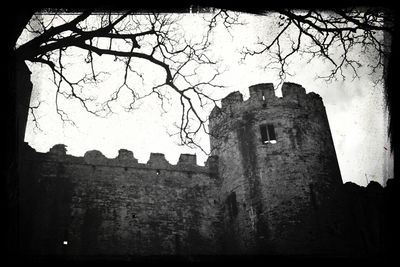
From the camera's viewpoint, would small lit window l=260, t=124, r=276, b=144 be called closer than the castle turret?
No

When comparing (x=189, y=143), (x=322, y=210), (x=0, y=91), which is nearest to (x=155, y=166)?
(x=322, y=210)

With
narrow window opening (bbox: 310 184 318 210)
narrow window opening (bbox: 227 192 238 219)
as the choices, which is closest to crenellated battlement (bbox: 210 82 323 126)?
narrow window opening (bbox: 227 192 238 219)

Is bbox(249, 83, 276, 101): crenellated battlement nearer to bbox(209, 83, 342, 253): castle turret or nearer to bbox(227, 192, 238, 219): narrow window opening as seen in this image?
bbox(209, 83, 342, 253): castle turret

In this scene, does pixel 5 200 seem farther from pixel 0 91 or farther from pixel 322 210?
pixel 322 210

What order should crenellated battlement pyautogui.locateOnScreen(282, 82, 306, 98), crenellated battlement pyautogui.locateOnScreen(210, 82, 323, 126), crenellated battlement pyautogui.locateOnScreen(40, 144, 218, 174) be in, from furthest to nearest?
crenellated battlement pyautogui.locateOnScreen(282, 82, 306, 98) < crenellated battlement pyautogui.locateOnScreen(210, 82, 323, 126) < crenellated battlement pyautogui.locateOnScreen(40, 144, 218, 174)

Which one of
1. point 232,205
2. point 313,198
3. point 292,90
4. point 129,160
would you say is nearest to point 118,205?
point 129,160

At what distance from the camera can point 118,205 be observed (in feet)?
52.1

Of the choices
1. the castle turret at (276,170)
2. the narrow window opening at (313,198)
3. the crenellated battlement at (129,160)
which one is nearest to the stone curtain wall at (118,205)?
the crenellated battlement at (129,160)

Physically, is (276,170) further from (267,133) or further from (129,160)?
(129,160)

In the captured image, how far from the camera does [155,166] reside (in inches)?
683

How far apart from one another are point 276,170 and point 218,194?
12.3 feet

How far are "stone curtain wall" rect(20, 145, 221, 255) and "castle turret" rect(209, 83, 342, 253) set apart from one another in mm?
1214

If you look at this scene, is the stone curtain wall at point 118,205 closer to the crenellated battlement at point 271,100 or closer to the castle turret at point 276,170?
the castle turret at point 276,170

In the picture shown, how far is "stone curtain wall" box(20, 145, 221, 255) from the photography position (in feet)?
46.9
